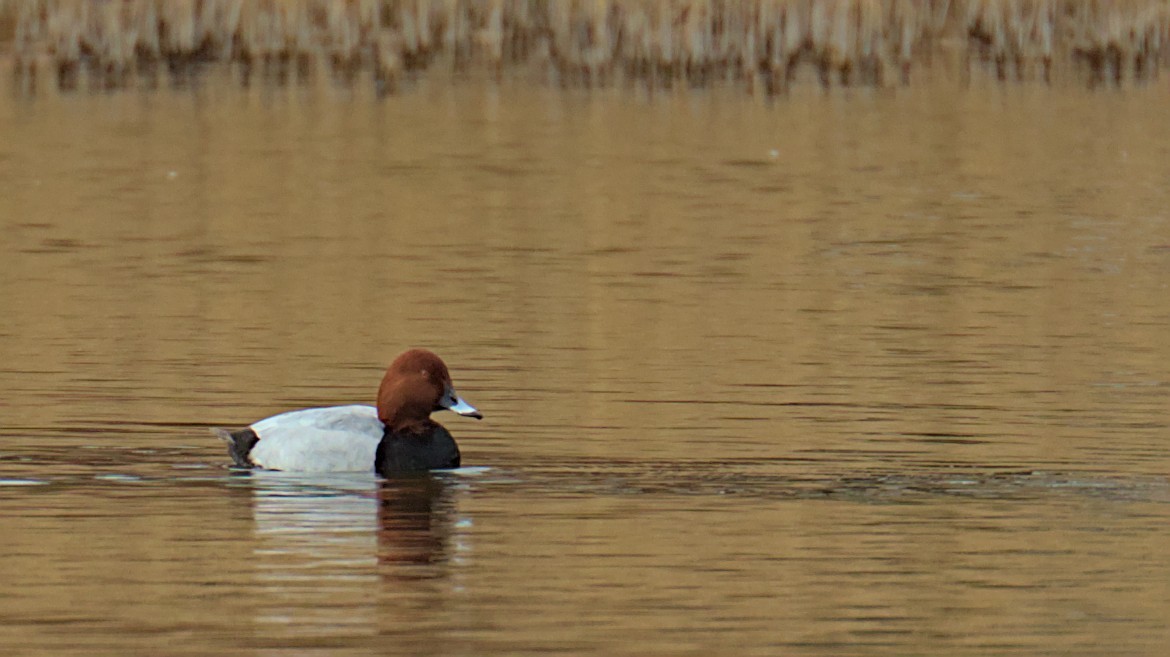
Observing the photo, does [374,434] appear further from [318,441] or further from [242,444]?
[242,444]

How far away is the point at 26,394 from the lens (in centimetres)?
1213

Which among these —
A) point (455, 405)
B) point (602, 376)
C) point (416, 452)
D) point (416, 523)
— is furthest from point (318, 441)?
point (602, 376)

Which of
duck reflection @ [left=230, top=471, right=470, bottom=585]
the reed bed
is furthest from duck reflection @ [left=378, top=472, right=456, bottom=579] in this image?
the reed bed

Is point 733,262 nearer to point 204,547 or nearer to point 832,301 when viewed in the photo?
point 832,301

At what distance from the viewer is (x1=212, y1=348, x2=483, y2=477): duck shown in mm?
10664

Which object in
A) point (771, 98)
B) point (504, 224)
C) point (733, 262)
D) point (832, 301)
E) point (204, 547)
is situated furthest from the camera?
point (771, 98)

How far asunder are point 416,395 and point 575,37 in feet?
56.5

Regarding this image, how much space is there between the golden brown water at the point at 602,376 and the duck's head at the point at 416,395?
0.30 m

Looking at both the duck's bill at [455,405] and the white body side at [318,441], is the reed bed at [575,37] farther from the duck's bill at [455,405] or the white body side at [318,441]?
the white body side at [318,441]

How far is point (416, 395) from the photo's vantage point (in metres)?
10.9

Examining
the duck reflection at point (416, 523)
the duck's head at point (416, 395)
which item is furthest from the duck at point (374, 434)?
the duck reflection at point (416, 523)

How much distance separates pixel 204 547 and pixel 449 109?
17.5 meters

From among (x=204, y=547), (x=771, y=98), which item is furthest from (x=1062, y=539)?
(x=771, y=98)

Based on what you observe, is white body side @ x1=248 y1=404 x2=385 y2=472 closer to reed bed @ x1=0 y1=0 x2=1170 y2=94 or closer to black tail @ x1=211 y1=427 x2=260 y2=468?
black tail @ x1=211 y1=427 x2=260 y2=468
